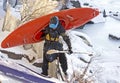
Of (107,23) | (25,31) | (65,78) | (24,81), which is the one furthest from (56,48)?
(107,23)

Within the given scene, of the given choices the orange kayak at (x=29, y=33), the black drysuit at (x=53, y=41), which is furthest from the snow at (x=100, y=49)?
the black drysuit at (x=53, y=41)

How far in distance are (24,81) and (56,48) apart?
1.95 m

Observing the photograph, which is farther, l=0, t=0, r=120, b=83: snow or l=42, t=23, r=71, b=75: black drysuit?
l=0, t=0, r=120, b=83: snow

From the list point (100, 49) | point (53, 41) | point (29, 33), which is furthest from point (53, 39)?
point (100, 49)

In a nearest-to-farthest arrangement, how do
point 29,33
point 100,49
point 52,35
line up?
point 52,35, point 29,33, point 100,49

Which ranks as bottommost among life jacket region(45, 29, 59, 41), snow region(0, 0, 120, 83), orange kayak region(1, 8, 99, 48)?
snow region(0, 0, 120, 83)

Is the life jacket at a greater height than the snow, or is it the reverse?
the life jacket

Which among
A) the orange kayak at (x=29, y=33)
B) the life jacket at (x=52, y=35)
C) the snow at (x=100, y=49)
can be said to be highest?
the life jacket at (x=52, y=35)

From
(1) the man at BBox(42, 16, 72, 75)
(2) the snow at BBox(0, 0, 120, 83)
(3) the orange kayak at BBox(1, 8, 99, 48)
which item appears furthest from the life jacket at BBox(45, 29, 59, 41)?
(2) the snow at BBox(0, 0, 120, 83)

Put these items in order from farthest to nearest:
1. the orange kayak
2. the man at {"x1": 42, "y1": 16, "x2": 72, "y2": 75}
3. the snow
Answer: the snow, the orange kayak, the man at {"x1": 42, "y1": 16, "x2": 72, "y2": 75}

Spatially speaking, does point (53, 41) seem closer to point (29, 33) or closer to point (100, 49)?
point (29, 33)

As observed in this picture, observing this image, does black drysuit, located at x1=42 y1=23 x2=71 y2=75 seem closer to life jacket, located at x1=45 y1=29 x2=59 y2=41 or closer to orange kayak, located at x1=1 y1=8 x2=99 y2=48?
life jacket, located at x1=45 y1=29 x2=59 y2=41

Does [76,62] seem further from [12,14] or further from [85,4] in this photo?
[85,4]

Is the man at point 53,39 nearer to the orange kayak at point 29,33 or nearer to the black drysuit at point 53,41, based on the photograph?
the black drysuit at point 53,41
